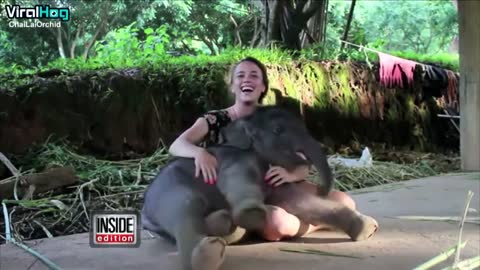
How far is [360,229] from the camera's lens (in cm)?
274

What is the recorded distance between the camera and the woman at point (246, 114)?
251cm

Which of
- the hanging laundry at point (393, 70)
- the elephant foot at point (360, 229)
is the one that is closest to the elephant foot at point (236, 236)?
the elephant foot at point (360, 229)

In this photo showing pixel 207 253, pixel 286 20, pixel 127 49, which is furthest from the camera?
pixel 286 20

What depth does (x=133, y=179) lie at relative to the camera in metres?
4.19

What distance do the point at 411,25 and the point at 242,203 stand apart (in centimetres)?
1671

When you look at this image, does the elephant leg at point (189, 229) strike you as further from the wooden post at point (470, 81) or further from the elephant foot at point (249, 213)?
the wooden post at point (470, 81)

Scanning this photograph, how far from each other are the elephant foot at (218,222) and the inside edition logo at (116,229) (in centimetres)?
28

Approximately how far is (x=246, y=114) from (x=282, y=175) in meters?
0.29

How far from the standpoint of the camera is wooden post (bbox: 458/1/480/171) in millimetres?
5973

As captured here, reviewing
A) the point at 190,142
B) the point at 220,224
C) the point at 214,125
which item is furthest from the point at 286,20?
the point at 220,224

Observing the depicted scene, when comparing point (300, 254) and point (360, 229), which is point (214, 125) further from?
point (360, 229)

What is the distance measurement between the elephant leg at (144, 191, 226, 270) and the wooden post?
14.6ft

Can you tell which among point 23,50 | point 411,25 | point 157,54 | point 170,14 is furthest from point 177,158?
point 411,25

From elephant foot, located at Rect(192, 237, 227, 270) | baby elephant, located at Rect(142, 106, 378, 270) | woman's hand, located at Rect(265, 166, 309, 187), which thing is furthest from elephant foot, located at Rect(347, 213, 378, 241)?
elephant foot, located at Rect(192, 237, 227, 270)
